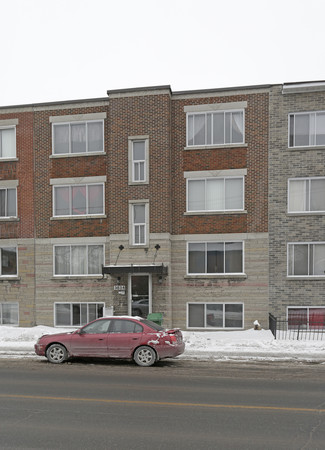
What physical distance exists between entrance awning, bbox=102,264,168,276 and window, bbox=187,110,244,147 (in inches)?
233

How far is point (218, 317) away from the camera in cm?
1977

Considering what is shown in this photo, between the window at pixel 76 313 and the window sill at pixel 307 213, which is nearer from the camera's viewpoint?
the window sill at pixel 307 213

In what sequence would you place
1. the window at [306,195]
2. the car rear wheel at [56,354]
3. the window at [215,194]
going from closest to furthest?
the car rear wheel at [56,354] < the window at [306,195] < the window at [215,194]

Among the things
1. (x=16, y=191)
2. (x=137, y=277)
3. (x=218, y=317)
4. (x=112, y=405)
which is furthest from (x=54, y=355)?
(x=16, y=191)

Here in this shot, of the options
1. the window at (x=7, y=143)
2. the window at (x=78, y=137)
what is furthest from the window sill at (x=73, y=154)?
the window at (x=7, y=143)

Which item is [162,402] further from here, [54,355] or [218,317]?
[218,317]

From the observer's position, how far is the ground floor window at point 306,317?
1898 cm

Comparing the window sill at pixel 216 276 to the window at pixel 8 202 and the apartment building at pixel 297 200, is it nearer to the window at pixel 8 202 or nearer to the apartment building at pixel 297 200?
the apartment building at pixel 297 200

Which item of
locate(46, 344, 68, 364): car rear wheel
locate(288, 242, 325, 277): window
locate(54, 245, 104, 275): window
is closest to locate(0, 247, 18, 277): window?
locate(54, 245, 104, 275): window

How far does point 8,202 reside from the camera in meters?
21.8

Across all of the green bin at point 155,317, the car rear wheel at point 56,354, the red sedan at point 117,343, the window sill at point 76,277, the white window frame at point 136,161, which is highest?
the white window frame at point 136,161

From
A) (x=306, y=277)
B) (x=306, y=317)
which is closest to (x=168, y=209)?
(x=306, y=277)

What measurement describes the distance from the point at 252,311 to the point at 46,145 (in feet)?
41.3

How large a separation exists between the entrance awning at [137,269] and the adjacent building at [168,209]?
6 cm
